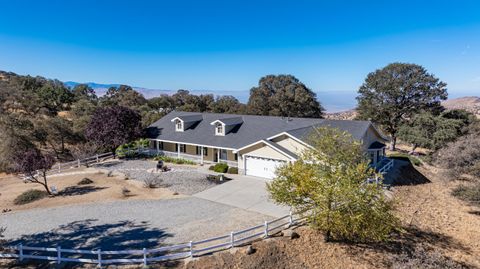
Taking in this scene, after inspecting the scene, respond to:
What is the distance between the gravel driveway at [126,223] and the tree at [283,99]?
36.3 meters

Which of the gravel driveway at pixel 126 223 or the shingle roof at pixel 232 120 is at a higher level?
the shingle roof at pixel 232 120

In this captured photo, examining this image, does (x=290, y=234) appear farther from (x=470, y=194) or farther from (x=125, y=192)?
(x=470, y=194)

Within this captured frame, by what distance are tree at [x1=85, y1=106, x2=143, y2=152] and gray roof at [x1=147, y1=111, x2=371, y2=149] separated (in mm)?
3126

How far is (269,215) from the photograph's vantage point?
17797 mm

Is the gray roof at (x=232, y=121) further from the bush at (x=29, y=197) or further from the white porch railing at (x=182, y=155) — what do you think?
the bush at (x=29, y=197)

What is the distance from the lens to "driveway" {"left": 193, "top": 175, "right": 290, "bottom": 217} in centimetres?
1880

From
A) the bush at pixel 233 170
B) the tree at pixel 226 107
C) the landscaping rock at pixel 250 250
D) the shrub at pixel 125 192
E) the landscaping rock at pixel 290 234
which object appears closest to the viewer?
the landscaping rock at pixel 250 250

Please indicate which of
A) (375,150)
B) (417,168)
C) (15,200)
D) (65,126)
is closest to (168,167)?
(15,200)

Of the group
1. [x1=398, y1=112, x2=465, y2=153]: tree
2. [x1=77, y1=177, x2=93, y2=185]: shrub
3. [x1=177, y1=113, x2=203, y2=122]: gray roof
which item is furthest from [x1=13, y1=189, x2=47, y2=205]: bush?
[x1=398, y1=112, x2=465, y2=153]: tree

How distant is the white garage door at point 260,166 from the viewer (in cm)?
2562

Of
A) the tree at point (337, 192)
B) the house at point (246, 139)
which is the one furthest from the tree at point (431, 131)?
the tree at point (337, 192)

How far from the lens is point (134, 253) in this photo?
12.2 m

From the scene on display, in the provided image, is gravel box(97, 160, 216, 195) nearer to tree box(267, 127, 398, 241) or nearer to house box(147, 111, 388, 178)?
house box(147, 111, 388, 178)

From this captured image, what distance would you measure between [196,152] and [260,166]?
1017 cm
